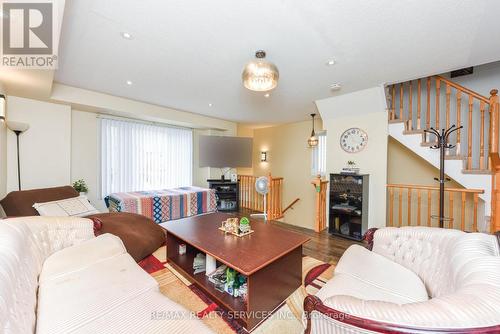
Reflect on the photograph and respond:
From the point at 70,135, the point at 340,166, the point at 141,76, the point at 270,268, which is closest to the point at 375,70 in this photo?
the point at 340,166

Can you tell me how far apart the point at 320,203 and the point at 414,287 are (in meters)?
2.60

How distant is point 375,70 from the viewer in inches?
94.8

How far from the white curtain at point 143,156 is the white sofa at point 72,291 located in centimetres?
261

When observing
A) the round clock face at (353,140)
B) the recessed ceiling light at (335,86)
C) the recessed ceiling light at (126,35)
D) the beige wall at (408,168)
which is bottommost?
the beige wall at (408,168)

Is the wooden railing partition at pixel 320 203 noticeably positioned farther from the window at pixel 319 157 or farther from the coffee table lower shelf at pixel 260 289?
the coffee table lower shelf at pixel 260 289

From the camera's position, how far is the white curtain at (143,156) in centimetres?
396

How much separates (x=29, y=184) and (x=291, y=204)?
16.8 ft

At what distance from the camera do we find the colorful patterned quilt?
341 centimetres

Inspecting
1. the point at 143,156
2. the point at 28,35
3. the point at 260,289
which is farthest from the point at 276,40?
the point at 143,156

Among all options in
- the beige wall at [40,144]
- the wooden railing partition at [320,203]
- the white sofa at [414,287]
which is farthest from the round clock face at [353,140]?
the beige wall at [40,144]

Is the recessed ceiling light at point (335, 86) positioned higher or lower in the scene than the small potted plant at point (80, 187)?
higher

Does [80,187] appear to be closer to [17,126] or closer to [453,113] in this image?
[17,126]

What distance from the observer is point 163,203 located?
3.77 meters

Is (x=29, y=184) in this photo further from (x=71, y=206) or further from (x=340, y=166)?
(x=340, y=166)
